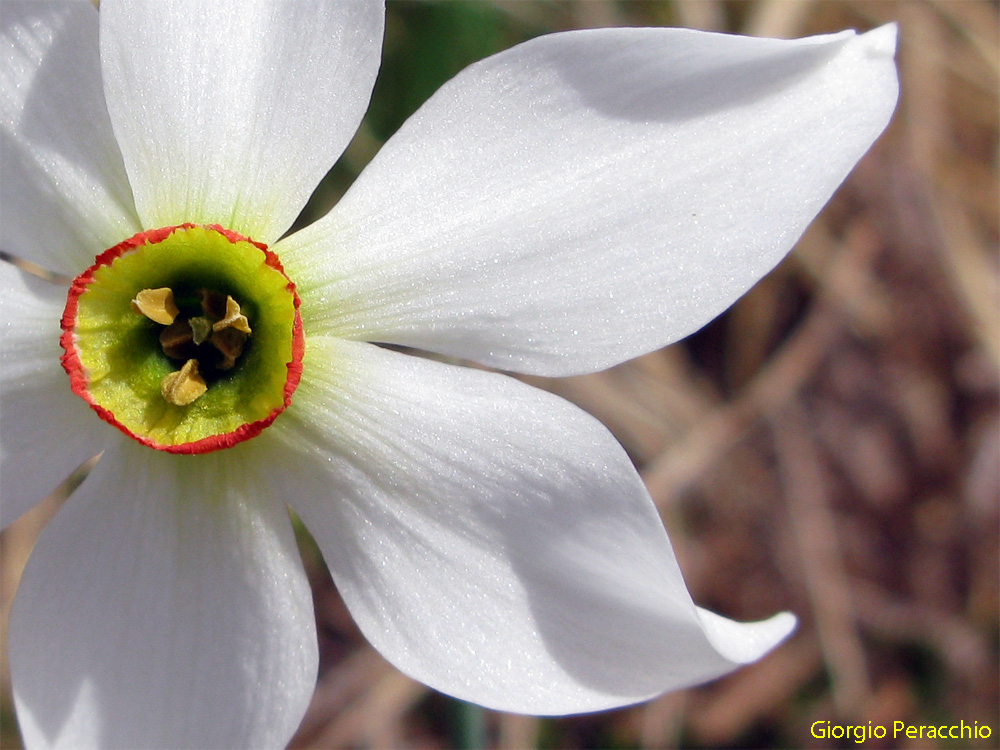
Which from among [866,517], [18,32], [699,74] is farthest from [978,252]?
[18,32]

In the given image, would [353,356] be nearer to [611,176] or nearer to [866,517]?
[611,176]

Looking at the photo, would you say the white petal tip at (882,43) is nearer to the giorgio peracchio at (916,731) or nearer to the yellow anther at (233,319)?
the yellow anther at (233,319)

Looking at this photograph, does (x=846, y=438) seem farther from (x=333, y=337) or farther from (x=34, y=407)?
(x=34, y=407)

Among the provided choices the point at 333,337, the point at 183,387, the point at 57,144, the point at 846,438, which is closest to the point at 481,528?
the point at 333,337

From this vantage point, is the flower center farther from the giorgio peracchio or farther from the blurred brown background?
the giorgio peracchio

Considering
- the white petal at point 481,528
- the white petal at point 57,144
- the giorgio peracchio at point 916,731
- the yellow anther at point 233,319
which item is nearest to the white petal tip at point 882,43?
the white petal at point 481,528
